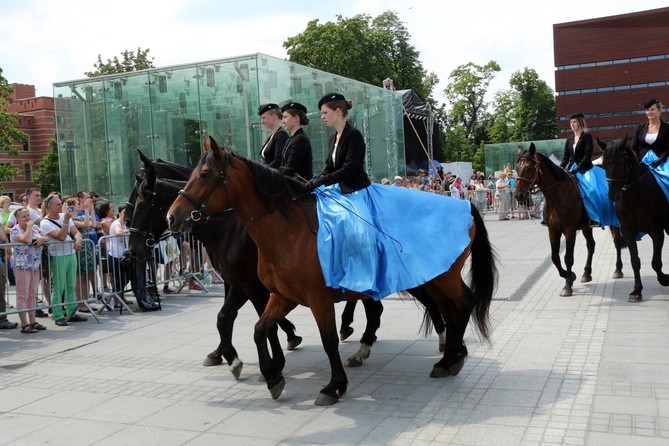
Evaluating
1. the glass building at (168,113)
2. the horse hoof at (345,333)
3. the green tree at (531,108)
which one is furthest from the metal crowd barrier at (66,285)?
the green tree at (531,108)

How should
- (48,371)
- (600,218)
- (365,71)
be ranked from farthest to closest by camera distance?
(365,71), (600,218), (48,371)

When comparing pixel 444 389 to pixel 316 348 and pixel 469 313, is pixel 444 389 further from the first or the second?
pixel 316 348

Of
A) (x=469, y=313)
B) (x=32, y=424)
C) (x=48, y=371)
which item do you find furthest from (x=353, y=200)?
(x=48, y=371)

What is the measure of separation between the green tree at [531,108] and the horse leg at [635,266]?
6517 centimetres

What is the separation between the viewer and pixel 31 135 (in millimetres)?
Result: 80125

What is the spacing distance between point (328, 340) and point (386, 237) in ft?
3.30

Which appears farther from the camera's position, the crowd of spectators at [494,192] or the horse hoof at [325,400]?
the crowd of spectators at [494,192]

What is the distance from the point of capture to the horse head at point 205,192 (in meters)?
5.03

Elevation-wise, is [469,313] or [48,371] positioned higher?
[469,313]

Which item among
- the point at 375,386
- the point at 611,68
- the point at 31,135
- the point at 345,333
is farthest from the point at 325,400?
the point at 31,135

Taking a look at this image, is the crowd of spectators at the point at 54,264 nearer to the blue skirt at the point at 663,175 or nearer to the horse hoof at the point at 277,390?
the horse hoof at the point at 277,390

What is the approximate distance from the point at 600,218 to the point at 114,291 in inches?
313

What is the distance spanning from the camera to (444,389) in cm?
562

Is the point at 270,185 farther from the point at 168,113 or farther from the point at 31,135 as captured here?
the point at 31,135
